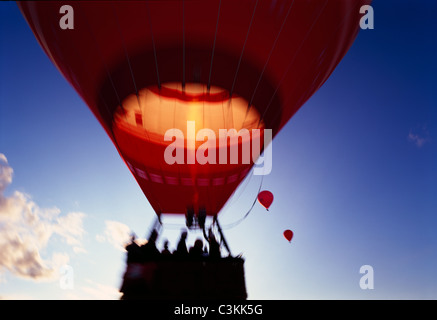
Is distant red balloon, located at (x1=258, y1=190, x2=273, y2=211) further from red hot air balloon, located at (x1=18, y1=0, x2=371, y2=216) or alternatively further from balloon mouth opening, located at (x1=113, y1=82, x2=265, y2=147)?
balloon mouth opening, located at (x1=113, y1=82, x2=265, y2=147)

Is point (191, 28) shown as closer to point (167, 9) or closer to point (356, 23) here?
point (167, 9)

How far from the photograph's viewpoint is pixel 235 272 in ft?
9.86

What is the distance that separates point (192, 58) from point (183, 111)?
686mm

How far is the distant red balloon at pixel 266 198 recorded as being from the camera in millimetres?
5305

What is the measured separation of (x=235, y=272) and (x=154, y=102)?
81.8 inches

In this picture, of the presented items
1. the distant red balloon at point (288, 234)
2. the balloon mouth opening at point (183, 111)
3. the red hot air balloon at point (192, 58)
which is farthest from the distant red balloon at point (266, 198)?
the balloon mouth opening at point (183, 111)

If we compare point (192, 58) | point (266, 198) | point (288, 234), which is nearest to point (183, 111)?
Answer: point (192, 58)

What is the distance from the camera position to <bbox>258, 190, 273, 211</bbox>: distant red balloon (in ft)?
17.4

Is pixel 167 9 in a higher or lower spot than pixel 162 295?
higher

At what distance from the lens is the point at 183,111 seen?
3.25m

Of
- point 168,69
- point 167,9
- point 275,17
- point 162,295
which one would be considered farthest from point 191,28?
point 162,295

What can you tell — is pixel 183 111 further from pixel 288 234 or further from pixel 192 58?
pixel 288 234

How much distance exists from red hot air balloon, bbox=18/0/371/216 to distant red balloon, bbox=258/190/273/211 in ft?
6.36

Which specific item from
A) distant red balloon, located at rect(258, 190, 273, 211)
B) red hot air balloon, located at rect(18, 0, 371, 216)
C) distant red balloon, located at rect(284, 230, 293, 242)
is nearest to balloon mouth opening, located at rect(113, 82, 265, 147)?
red hot air balloon, located at rect(18, 0, 371, 216)
